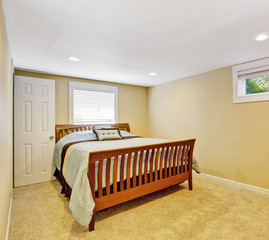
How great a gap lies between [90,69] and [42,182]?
94.7 inches

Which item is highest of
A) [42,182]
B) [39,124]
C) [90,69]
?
[90,69]

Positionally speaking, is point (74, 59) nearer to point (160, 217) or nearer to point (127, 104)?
point (127, 104)

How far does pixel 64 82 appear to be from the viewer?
12.5ft

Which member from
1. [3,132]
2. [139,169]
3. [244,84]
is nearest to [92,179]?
[139,169]

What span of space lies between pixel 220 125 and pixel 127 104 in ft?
7.87

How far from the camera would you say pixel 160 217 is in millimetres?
2104

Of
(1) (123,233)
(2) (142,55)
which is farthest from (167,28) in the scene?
(1) (123,233)

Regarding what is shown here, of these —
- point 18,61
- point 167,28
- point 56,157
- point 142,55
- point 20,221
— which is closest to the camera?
point 167,28

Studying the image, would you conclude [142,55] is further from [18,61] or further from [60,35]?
[18,61]

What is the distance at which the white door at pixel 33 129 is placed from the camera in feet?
10.4

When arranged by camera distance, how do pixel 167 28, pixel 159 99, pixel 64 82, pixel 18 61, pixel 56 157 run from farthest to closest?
pixel 159 99 < pixel 64 82 < pixel 56 157 < pixel 18 61 < pixel 167 28

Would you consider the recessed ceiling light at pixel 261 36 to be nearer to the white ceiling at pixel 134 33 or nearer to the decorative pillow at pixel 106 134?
the white ceiling at pixel 134 33

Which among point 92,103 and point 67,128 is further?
point 92,103

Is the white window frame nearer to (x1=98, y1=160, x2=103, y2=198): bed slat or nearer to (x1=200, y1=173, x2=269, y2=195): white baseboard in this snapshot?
(x1=200, y1=173, x2=269, y2=195): white baseboard
